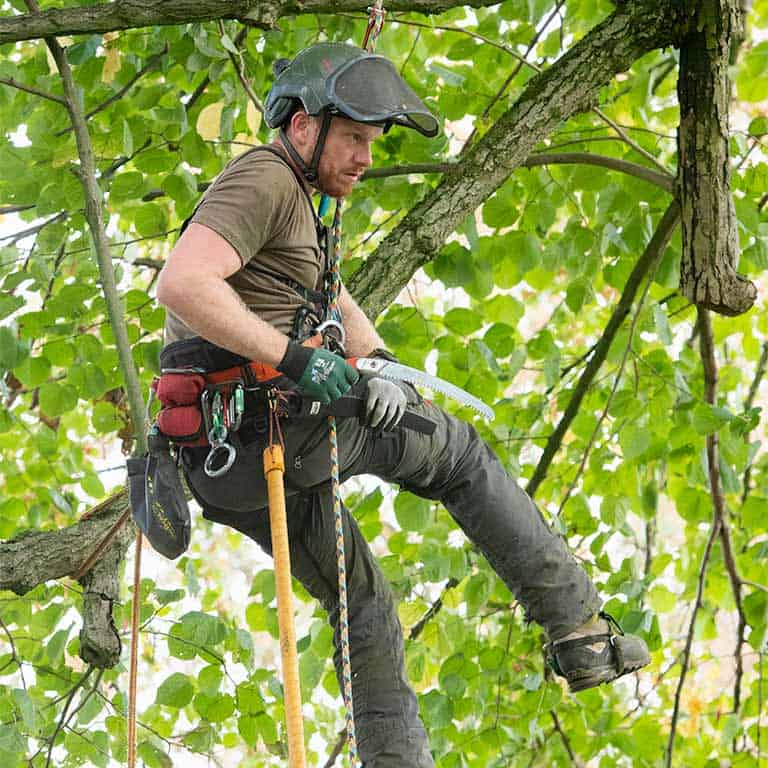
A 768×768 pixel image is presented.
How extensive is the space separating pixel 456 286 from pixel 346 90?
1.80m

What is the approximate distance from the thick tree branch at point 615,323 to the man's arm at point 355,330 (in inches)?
56.2

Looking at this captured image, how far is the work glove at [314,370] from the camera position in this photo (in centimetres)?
245

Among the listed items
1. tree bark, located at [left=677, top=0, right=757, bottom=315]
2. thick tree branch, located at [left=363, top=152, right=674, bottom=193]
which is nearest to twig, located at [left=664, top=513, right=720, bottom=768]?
tree bark, located at [left=677, top=0, right=757, bottom=315]

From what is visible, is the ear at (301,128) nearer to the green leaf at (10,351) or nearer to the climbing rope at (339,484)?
the climbing rope at (339,484)

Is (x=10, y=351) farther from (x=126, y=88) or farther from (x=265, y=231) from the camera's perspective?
(x=265, y=231)

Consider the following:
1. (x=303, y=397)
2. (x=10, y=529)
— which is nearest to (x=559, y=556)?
(x=303, y=397)

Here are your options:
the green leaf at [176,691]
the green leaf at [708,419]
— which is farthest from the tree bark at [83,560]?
the green leaf at [708,419]

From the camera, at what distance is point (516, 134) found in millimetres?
3596

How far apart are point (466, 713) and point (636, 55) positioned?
2477mm

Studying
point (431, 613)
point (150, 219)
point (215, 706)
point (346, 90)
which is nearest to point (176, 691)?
point (215, 706)

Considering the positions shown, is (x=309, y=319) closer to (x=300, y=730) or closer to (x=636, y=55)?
(x=300, y=730)

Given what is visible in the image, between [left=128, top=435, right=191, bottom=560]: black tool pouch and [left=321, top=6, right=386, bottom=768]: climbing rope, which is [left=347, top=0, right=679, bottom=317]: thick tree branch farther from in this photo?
[left=128, top=435, right=191, bottom=560]: black tool pouch

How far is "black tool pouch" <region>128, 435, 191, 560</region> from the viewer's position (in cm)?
267

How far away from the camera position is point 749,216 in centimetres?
413
